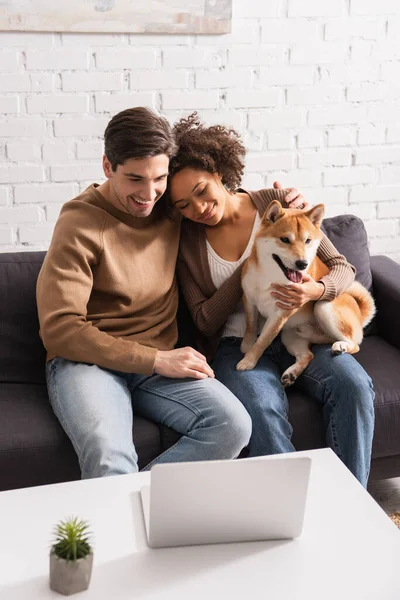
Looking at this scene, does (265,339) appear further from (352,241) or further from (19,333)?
(19,333)

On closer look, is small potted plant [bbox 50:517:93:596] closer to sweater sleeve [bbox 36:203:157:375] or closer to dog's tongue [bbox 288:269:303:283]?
sweater sleeve [bbox 36:203:157:375]

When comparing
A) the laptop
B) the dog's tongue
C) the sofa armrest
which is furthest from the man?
the sofa armrest

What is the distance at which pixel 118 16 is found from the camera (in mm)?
2719

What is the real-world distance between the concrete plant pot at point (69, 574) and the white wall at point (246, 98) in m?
1.92

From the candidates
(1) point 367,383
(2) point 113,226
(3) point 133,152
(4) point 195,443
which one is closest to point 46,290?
(2) point 113,226

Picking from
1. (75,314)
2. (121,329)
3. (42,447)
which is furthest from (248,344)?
(42,447)

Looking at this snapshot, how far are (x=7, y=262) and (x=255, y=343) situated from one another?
0.78 meters

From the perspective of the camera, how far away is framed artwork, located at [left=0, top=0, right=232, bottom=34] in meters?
2.63

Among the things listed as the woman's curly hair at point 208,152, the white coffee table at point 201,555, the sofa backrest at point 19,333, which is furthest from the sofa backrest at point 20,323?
the white coffee table at point 201,555

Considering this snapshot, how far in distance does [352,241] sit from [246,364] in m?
0.69

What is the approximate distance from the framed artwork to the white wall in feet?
0.13

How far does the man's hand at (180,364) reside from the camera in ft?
6.42

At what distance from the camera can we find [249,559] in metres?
1.24

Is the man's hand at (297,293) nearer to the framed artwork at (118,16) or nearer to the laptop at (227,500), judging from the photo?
the laptop at (227,500)
